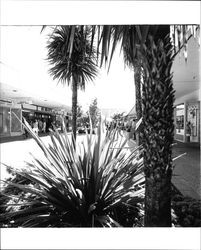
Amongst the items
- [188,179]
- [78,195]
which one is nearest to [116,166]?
[78,195]

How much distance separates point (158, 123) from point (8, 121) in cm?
1655

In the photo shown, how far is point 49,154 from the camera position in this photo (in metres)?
2.53

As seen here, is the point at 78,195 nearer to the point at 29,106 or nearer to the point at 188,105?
the point at 188,105

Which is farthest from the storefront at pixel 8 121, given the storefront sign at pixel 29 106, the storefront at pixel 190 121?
the storefront at pixel 190 121

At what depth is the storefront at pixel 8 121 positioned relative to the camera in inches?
619

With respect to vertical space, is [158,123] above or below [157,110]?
below

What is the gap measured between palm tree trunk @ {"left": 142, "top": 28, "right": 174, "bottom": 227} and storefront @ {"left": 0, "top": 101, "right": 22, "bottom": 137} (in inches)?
588

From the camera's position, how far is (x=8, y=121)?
16438mm

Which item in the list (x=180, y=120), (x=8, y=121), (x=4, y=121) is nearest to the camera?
(x=180, y=120)

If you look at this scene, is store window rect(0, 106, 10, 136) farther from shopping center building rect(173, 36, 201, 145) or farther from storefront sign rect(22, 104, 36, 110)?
shopping center building rect(173, 36, 201, 145)

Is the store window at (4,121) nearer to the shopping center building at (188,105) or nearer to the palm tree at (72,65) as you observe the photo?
the palm tree at (72,65)

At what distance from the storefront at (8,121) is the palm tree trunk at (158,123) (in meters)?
14.9
